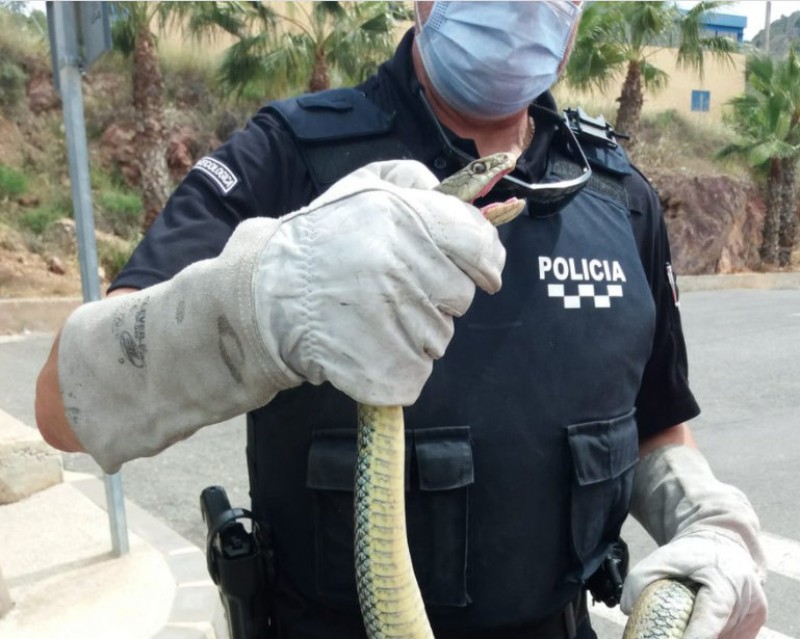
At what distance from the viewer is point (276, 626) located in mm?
1754

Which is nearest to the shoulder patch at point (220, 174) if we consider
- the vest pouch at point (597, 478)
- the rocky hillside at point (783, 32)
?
the vest pouch at point (597, 478)

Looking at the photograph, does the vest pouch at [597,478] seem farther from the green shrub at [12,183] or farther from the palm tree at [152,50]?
the green shrub at [12,183]

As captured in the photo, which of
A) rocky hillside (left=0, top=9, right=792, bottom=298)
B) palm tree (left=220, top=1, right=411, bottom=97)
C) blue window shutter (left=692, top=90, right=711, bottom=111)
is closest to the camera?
rocky hillside (left=0, top=9, right=792, bottom=298)

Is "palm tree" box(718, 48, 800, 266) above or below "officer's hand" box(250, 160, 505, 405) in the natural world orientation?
below

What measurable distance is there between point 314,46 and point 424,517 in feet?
52.0

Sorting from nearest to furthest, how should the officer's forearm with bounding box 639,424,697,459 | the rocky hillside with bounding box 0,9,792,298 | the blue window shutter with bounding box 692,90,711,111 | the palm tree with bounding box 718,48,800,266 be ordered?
the officer's forearm with bounding box 639,424,697,459 < the rocky hillside with bounding box 0,9,792,298 < the palm tree with bounding box 718,48,800,266 < the blue window shutter with bounding box 692,90,711,111

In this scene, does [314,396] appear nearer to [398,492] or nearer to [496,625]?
[398,492]

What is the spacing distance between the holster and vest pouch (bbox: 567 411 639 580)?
0.62 metres

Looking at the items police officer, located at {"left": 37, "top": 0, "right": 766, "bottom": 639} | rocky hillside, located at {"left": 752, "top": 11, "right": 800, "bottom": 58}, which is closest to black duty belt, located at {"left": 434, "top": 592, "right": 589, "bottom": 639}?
police officer, located at {"left": 37, "top": 0, "right": 766, "bottom": 639}

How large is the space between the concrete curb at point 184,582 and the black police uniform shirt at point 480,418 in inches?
66.1

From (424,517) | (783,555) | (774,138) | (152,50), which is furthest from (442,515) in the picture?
(774,138)

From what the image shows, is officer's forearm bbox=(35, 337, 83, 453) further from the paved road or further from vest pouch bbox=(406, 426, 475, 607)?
the paved road

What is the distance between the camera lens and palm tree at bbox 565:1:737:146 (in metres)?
18.0

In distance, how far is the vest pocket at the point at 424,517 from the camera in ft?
5.06
